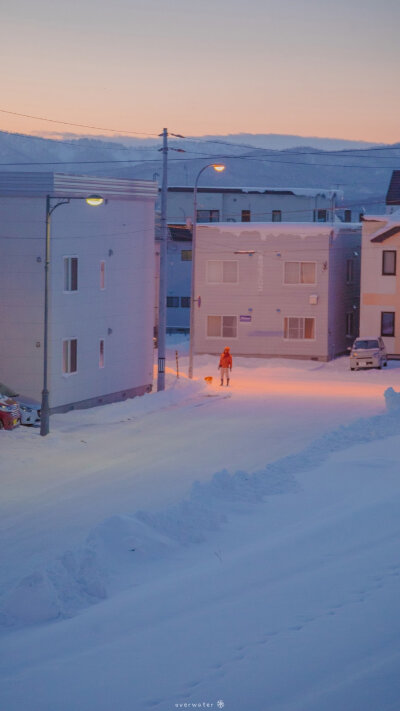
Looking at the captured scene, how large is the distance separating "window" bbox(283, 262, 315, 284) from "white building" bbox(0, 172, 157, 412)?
15.7m

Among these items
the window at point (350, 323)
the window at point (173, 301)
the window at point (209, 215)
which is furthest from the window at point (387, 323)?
the window at point (209, 215)

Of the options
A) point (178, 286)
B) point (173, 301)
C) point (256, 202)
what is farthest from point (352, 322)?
point (256, 202)

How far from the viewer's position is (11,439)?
2556 cm

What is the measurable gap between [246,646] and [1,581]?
17.1 feet

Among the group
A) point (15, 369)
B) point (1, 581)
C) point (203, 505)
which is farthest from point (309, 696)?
point (15, 369)

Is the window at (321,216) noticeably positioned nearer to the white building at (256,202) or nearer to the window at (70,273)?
the white building at (256,202)

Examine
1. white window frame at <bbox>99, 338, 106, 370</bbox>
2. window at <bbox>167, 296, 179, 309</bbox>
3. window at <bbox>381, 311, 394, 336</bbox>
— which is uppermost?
window at <bbox>167, 296, 179, 309</bbox>

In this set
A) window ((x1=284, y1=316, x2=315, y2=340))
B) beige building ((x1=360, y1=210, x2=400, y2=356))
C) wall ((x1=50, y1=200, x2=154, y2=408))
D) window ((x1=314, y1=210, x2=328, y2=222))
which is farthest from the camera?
window ((x1=314, y1=210, x2=328, y2=222))

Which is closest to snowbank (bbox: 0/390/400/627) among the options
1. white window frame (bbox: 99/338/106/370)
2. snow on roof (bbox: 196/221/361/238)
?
white window frame (bbox: 99/338/106/370)

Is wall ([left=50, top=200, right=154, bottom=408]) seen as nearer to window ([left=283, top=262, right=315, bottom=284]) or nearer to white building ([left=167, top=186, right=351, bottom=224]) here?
window ([left=283, top=262, right=315, bottom=284])

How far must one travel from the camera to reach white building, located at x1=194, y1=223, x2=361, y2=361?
168 feet

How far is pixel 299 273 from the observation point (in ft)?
169

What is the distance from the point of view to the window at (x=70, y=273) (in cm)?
3142

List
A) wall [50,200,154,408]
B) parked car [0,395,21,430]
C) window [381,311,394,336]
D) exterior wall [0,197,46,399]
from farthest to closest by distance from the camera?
window [381,311,394,336], wall [50,200,154,408], exterior wall [0,197,46,399], parked car [0,395,21,430]
